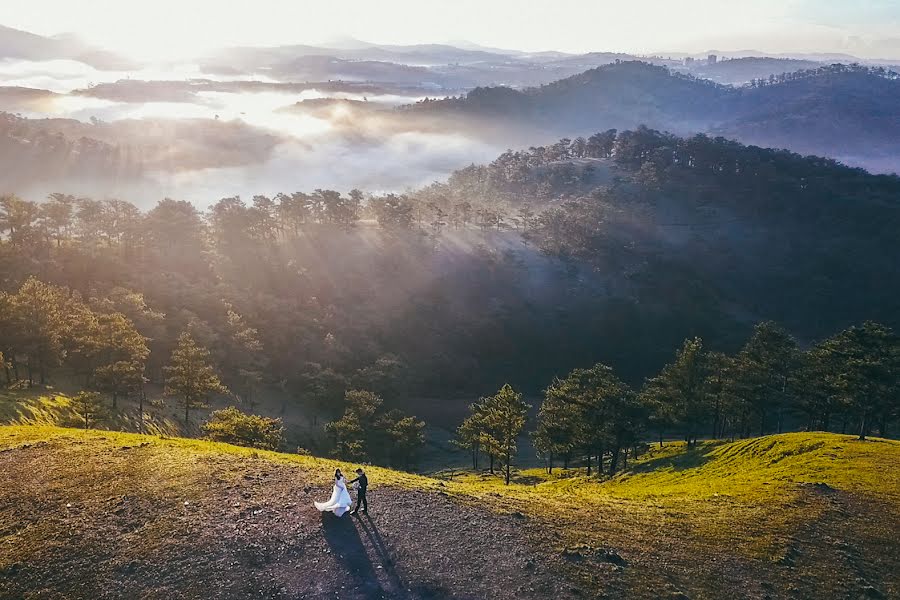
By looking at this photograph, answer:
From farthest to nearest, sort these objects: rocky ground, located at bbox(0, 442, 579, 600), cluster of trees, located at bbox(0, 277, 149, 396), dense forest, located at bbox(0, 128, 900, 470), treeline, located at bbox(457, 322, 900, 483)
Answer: dense forest, located at bbox(0, 128, 900, 470)
cluster of trees, located at bbox(0, 277, 149, 396)
treeline, located at bbox(457, 322, 900, 483)
rocky ground, located at bbox(0, 442, 579, 600)

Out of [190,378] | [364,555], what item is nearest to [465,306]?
[190,378]

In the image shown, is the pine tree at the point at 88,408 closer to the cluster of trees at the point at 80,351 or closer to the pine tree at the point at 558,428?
the cluster of trees at the point at 80,351

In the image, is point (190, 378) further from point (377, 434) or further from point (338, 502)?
point (338, 502)

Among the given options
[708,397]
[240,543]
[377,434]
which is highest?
[240,543]

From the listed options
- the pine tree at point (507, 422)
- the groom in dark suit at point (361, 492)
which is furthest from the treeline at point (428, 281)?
the groom in dark suit at point (361, 492)

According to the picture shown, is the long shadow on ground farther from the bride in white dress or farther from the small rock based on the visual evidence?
the small rock

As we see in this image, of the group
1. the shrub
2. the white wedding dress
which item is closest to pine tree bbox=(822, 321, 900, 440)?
the white wedding dress
